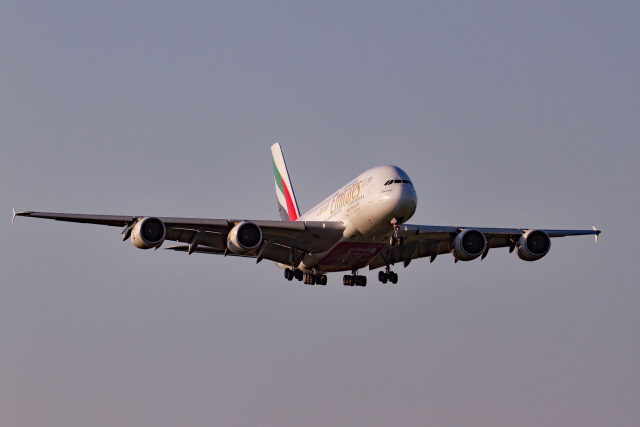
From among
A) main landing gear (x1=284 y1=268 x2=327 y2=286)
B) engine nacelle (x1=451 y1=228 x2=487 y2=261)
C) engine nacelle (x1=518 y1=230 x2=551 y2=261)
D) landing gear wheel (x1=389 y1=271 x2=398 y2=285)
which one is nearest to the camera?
engine nacelle (x1=451 y1=228 x2=487 y2=261)

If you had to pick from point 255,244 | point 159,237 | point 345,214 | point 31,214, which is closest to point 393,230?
point 345,214

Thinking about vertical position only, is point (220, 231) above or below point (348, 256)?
above

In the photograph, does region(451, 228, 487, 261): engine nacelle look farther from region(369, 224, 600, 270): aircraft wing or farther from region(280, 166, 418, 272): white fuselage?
region(280, 166, 418, 272): white fuselage

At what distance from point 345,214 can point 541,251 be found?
38.1ft

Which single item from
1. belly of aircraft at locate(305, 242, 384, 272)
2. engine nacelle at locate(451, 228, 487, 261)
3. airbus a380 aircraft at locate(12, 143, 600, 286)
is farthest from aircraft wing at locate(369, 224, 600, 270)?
belly of aircraft at locate(305, 242, 384, 272)

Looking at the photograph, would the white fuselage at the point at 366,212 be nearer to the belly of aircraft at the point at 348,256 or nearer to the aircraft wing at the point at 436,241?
the belly of aircraft at the point at 348,256

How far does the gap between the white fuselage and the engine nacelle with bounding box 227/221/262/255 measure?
4297mm

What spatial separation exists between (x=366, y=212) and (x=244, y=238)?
6246 mm

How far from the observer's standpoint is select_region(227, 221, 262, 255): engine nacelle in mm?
51469

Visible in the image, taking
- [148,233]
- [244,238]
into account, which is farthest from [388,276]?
[148,233]

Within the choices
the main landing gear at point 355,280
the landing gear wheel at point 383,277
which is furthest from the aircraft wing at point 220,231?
the landing gear wheel at point 383,277

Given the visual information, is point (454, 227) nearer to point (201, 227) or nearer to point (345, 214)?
point (345, 214)

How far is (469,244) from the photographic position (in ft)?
181

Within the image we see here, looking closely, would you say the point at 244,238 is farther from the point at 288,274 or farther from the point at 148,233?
the point at 288,274
